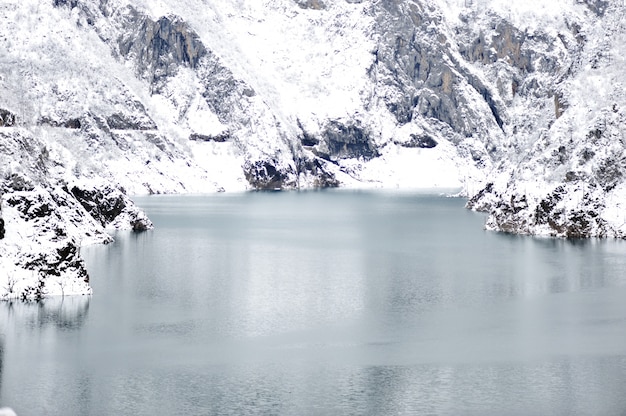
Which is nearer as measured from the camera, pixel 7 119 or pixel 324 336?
pixel 324 336

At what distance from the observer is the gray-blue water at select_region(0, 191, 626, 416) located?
56.4 m

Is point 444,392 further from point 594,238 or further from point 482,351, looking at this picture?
point 594,238

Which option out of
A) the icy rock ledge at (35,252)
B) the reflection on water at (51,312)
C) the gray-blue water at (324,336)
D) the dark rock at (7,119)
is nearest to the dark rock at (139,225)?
the gray-blue water at (324,336)

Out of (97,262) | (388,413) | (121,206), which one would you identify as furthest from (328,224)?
(388,413)

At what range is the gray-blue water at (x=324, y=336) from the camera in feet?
185

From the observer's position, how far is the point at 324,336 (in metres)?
72.5

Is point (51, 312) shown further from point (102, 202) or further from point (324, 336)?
point (102, 202)

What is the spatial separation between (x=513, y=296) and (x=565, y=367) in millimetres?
28756

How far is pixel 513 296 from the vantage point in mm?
92250

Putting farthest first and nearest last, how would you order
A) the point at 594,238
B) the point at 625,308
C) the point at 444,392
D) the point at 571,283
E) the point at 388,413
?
the point at 594,238
the point at 571,283
the point at 625,308
the point at 444,392
the point at 388,413

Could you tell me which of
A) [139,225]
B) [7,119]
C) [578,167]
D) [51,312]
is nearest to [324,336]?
[51,312]

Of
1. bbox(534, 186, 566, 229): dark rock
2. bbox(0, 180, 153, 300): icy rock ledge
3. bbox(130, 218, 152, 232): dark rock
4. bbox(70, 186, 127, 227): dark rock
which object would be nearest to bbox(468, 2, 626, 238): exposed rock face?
bbox(534, 186, 566, 229): dark rock

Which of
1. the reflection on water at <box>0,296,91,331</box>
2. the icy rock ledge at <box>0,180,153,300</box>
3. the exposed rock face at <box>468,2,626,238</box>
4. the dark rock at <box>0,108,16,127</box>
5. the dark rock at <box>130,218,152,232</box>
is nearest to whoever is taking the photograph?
the reflection on water at <box>0,296,91,331</box>

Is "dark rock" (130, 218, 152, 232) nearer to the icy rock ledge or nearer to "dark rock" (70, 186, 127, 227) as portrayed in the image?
"dark rock" (70, 186, 127, 227)
